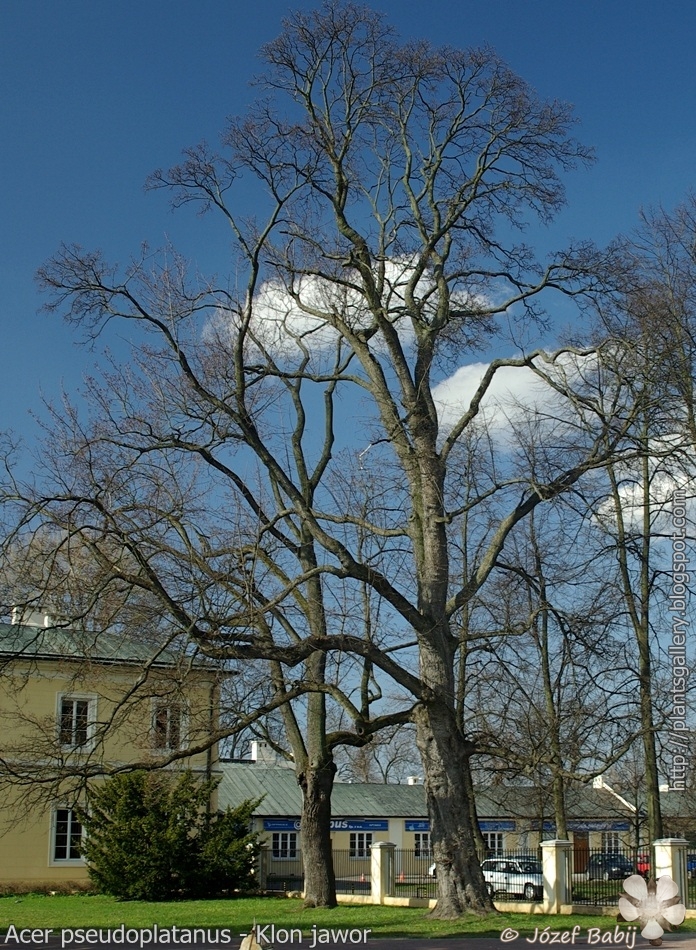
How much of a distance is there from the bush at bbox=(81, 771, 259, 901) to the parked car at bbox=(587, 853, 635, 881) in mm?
8833

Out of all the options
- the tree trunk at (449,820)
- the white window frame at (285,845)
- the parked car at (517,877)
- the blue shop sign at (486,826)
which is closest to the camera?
the tree trunk at (449,820)

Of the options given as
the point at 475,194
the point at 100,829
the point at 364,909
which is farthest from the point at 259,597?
the point at 100,829

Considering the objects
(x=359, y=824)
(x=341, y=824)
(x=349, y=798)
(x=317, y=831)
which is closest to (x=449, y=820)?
(x=317, y=831)

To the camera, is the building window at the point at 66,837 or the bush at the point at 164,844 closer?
the bush at the point at 164,844

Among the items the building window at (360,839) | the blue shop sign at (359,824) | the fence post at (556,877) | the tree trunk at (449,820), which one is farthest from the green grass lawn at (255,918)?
the building window at (360,839)

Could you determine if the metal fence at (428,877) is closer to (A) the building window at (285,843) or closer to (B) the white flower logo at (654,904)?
(A) the building window at (285,843)

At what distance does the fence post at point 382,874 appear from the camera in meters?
25.1

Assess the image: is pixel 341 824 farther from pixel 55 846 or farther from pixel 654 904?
pixel 654 904

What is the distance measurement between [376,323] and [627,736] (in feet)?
30.2

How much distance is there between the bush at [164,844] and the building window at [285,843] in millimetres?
13777

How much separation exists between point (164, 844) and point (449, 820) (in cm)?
1169

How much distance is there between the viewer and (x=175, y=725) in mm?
19359

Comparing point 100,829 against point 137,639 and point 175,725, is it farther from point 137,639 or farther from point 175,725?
point 137,639

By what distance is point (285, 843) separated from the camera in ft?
141
